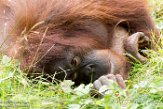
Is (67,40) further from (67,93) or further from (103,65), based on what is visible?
(67,93)

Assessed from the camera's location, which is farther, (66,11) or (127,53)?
(127,53)

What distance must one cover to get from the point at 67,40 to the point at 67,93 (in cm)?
34

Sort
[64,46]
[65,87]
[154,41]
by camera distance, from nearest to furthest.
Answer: [65,87] → [64,46] → [154,41]

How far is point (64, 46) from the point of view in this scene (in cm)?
Answer: 222

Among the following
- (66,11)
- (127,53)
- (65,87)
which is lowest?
(65,87)

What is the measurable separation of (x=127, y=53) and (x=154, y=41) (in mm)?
242

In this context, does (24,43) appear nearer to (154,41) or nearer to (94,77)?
(94,77)

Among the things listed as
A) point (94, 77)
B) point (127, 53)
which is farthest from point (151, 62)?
point (94, 77)

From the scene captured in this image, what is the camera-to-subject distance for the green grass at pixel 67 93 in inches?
71.4

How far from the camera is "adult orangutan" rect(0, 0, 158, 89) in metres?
2.21

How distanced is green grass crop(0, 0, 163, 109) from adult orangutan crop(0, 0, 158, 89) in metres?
0.08

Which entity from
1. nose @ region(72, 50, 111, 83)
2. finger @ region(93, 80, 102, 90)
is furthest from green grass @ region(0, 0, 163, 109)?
nose @ region(72, 50, 111, 83)

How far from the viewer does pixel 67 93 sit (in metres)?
2.01

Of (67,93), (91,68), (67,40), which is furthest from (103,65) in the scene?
(67,93)
